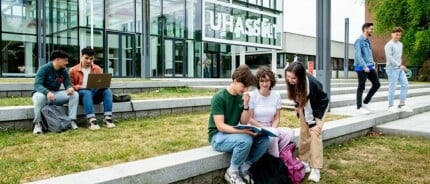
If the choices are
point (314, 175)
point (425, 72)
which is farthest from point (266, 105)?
point (425, 72)

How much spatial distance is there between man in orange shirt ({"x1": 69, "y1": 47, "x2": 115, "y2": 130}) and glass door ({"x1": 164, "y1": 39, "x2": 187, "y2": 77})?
16870 mm

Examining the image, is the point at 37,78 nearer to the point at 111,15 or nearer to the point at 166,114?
the point at 166,114

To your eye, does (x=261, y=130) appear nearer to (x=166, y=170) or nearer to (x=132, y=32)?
(x=166, y=170)

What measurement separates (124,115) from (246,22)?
20887 millimetres

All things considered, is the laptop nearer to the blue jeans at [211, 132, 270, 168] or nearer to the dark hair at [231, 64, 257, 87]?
the blue jeans at [211, 132, 270, 168]

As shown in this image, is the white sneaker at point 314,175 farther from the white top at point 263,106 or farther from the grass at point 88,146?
the grass at point 88,146

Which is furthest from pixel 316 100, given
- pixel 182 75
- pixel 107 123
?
pixel 182 75

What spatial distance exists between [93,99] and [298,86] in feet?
11.2

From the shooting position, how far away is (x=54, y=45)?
1928 centimetres

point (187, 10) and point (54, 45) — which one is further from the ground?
point (187, 10)

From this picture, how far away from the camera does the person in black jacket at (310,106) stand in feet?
13.0

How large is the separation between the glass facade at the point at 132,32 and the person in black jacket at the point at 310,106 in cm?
994

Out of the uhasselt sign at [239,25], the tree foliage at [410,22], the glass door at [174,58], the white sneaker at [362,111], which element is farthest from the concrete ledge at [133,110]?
the tree foliage at [410,22]

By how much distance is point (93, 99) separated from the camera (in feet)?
20.0
